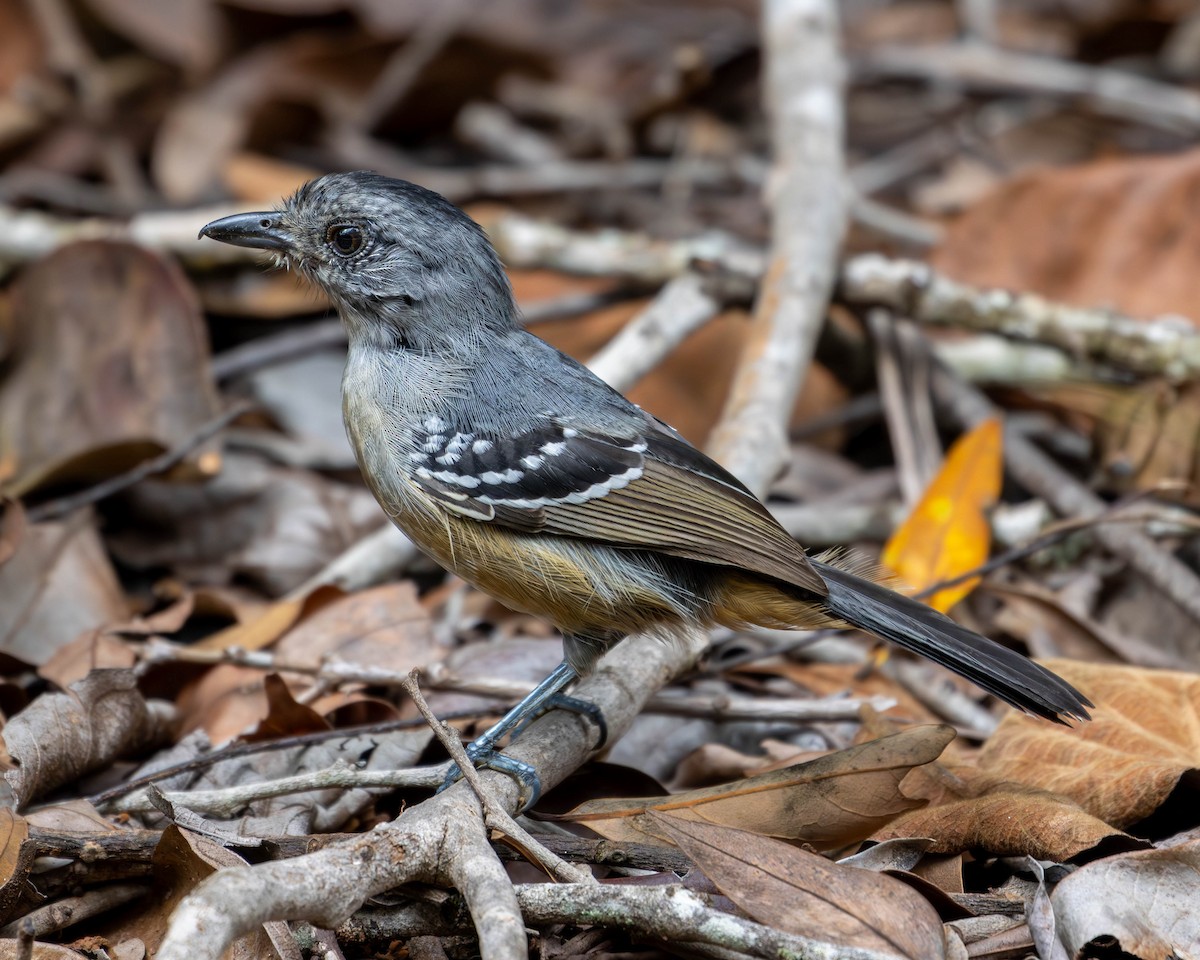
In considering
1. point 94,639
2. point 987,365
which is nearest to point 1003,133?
point 987,365

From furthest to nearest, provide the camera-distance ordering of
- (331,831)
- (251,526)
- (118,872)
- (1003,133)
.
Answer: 1. (1003,133)
2. (251,526)
3. (331,831)
4. (118,872)

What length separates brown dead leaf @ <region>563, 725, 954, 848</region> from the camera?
10.4 ft

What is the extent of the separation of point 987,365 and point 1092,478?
740 mm

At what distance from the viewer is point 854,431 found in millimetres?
5906

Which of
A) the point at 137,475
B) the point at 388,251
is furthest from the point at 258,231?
the point at 137,475

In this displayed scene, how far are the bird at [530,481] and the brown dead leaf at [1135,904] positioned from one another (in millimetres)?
447

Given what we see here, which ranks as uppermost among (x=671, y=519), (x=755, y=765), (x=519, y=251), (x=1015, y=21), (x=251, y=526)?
(x=1015, y=21)

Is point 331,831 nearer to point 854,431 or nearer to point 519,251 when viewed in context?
point 519,251

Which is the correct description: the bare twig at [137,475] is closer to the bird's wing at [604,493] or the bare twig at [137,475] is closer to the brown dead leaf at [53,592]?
the brown dead leaf at [53,592]

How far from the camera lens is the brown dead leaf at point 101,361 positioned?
497cm

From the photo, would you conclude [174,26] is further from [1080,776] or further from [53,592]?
[1080,776]

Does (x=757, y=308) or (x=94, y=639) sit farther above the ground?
(x=757, y=308)

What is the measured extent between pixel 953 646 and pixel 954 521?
139 centimetres

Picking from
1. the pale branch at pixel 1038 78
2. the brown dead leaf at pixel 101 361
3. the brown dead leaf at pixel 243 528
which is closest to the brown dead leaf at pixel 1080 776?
the brown dead leaf at pixel 243 528
